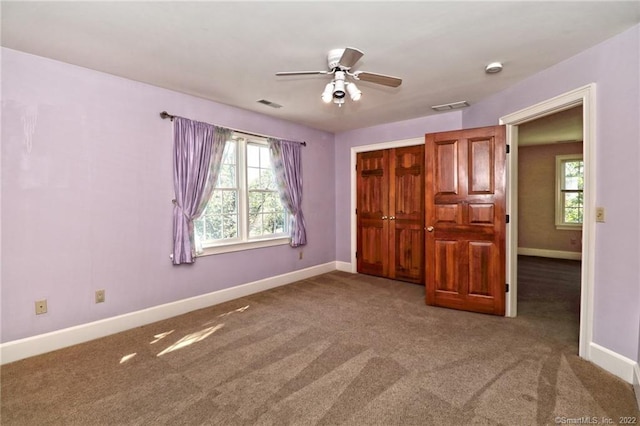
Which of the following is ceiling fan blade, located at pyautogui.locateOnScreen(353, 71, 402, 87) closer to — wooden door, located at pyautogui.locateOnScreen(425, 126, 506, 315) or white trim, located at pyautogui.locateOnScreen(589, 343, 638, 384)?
wooden door, located at pyautogui.locateOnScreen(425, 126, 506, 315)

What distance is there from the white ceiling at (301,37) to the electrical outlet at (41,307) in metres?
2.10

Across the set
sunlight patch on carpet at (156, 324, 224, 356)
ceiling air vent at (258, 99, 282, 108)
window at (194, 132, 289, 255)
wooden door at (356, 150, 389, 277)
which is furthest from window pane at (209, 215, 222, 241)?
wooden door at (356, 150, 389, 277)

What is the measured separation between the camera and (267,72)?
295 centimetres

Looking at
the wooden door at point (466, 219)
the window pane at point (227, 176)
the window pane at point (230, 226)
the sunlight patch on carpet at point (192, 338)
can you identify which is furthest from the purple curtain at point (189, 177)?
the wooden door at point (466, 219)

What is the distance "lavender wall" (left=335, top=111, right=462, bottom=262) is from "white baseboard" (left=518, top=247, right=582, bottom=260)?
449 centimetres

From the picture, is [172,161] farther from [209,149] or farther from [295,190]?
[295,190]

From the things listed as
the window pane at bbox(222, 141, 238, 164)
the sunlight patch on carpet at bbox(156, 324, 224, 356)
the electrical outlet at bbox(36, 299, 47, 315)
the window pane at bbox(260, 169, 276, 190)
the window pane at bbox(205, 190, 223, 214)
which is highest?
the window pane at bbox(222, 141, 238, 164)

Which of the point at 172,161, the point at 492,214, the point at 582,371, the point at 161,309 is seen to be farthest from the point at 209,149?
the point at 582,371

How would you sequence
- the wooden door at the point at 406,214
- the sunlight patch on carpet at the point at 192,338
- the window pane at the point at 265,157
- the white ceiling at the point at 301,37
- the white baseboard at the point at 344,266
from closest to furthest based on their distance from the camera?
the white ceiling at the point at 301,37
the sunlight patch on carpet at the point at 192,338
the window pane at the point at 265,157
the wooden door at the point at 406,214
the white baseboard at the point at 344,266

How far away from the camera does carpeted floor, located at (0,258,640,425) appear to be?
1.87 meters

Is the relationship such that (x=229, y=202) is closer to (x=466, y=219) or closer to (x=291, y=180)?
(x=291, y=180)

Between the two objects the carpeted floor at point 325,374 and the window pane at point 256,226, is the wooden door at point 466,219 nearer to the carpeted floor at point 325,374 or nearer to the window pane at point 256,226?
the carpeted floor at point 325,374

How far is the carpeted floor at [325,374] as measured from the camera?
6.13 feet

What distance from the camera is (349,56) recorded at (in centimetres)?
218
